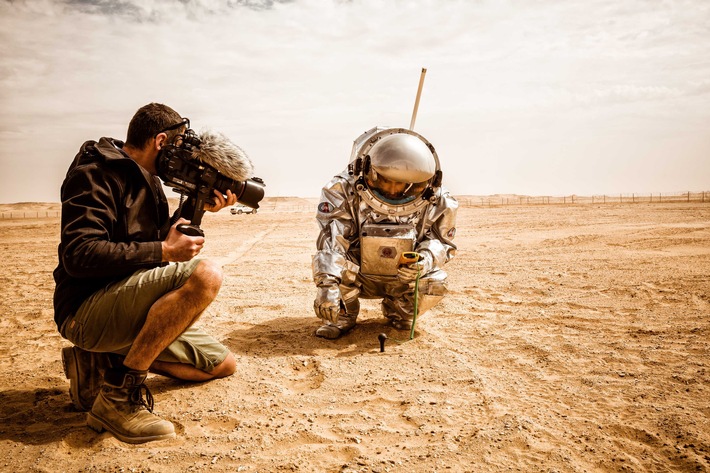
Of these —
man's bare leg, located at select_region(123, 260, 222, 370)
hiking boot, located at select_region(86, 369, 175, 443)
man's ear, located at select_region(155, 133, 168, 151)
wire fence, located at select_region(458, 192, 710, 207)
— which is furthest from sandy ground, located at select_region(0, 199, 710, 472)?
wire fence, located at select_region(458, 192, 710, 207)

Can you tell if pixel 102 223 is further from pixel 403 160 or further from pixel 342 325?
pixel 342 325

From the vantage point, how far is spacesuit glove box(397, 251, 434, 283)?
4.44 metres

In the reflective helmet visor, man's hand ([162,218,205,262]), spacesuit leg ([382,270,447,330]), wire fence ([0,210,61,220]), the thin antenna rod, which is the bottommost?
wire fence ([0,210,61,220])

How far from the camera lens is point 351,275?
4.59 meters

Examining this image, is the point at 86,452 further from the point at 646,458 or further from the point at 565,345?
the point at 565,345

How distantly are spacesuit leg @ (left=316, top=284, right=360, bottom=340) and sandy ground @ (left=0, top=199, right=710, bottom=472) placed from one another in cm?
11

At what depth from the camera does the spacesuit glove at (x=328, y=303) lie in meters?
4.28

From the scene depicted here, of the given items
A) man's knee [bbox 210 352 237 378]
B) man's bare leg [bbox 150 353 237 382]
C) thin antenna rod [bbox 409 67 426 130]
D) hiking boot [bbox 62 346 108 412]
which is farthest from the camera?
thin antenna rod [bbox 409 67 426 130]

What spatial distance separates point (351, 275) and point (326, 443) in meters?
2.00

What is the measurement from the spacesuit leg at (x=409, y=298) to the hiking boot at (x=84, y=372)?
2584 mm

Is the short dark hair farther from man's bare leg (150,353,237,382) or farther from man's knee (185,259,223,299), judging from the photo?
man's bare leg (150,353,237,382)

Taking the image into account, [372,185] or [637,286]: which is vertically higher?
[372,185]

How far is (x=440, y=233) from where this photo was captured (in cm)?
485

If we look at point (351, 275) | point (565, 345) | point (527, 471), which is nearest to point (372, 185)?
point (351, 275)
